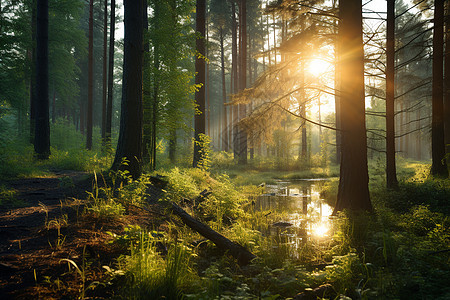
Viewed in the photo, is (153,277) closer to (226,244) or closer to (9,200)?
(226,244)

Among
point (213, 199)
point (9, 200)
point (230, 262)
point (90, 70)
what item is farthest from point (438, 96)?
point (90, 70)

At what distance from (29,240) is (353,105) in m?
6.75

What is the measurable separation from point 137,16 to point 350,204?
7.87 m

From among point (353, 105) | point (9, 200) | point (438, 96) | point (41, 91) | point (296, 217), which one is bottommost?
point (296, 217)

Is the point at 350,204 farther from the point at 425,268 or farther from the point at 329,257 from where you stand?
the point at 425,268

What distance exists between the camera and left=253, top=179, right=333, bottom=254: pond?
5.26m

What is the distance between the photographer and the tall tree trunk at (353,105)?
6.24 meters

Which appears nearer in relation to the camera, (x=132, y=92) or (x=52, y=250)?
(x=52, y=250)

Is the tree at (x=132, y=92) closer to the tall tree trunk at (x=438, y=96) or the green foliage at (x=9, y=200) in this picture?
the green foliage at (x=9, y=200)

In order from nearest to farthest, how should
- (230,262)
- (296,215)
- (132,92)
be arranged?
(230,262)
(296,215)
(132,92)

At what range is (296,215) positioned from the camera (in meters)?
7.05

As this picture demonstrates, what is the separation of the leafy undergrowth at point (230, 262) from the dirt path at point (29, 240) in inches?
3.2

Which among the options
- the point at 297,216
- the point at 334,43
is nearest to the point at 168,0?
the point at 334,43

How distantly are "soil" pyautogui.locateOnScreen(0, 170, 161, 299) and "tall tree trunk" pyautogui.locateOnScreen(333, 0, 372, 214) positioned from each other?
15.7 feet
